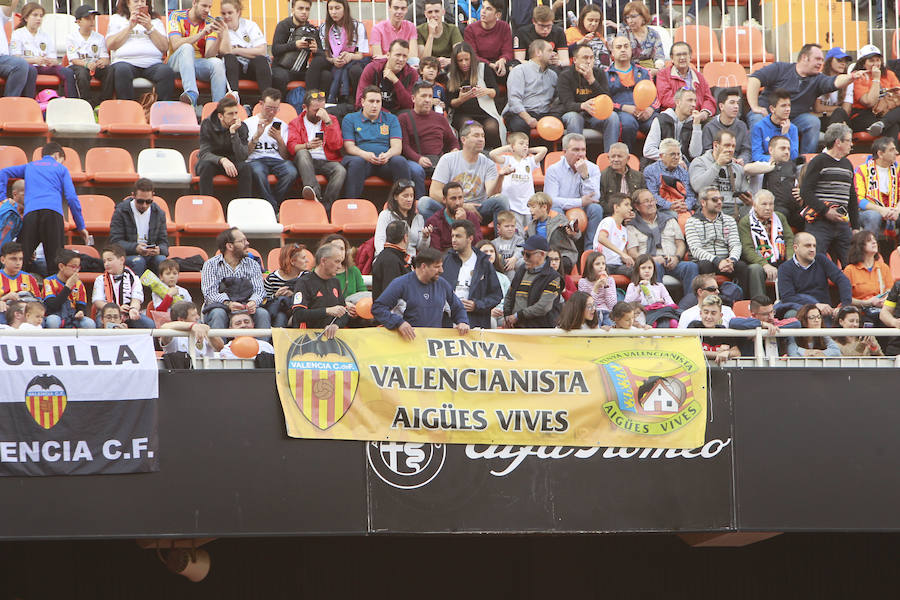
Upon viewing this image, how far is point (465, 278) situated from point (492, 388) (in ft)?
4.88

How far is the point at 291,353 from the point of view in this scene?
8.52 meters

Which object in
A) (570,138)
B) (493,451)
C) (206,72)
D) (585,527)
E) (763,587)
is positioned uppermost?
(206,72)

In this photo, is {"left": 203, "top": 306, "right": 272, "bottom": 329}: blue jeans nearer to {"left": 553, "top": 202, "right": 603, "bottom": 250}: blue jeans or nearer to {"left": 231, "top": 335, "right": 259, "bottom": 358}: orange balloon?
{"left": 231, "top": 335, "right": 259, "bottom": 358}: orange balloon

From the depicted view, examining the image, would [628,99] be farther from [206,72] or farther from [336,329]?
[336,329]

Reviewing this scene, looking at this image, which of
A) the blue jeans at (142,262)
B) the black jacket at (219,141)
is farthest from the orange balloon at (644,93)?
the blue jeans at (142,262)

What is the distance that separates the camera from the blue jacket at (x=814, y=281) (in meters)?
10.9

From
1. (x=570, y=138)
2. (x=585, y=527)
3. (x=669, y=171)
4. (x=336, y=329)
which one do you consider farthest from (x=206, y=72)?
(x=585, y=527)

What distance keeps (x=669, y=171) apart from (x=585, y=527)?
477 centimetres

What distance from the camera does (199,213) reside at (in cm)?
1190

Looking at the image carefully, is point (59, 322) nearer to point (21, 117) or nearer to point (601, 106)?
point (21, 117)

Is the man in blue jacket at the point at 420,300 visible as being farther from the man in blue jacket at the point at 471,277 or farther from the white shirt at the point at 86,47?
the white shirt at the point at 86,47

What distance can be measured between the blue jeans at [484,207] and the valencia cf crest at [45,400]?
3993 millimetres

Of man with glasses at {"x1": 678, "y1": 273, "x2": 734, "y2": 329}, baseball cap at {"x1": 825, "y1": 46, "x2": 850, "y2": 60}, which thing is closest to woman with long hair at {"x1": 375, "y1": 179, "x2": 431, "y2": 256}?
man with glasses at {"x1": 678, "y1": 273, "x2": 734, "y2": 329}

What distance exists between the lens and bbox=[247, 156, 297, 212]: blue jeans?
12125 mm
